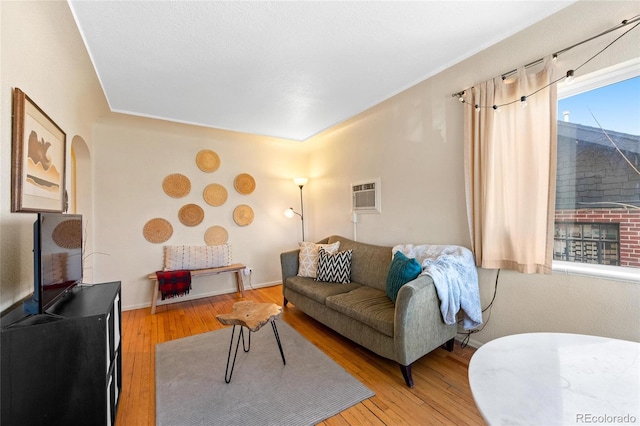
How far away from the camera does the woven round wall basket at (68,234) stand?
143cm

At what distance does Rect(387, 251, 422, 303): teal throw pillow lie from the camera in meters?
2.15

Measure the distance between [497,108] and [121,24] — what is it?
2796 mm

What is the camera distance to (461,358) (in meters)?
2.25

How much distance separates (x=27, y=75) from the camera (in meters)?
1.44

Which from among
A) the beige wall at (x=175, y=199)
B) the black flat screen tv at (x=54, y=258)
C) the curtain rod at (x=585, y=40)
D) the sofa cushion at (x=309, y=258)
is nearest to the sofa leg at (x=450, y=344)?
the sofa cushion at (x=309, y=258)

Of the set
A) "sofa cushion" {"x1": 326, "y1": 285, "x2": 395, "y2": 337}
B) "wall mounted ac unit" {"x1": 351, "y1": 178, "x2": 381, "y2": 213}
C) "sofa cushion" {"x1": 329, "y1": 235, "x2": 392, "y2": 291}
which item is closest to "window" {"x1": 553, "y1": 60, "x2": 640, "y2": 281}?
"sofa cushion" {"x1": 326, "y1": 285, "x2": 395, "y2": 337}

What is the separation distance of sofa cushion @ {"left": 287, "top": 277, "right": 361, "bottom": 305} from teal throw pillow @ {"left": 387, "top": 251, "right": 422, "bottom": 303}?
64 centimetres

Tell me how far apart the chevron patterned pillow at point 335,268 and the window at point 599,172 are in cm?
190

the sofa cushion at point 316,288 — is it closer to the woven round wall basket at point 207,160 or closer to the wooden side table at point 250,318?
the wooden side table at point 250,318

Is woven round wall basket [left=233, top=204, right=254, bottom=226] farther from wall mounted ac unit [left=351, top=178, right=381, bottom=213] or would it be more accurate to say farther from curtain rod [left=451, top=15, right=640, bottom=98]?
curtain rod [left=451, top=15, right=640, bottom=98]

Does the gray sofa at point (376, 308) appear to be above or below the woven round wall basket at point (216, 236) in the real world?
below

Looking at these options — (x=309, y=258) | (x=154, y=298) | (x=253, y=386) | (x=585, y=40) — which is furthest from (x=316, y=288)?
(x=585, y=40)

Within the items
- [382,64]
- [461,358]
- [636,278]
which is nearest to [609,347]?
[636,278]

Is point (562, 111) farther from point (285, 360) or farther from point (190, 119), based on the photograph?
point (190, 119)
